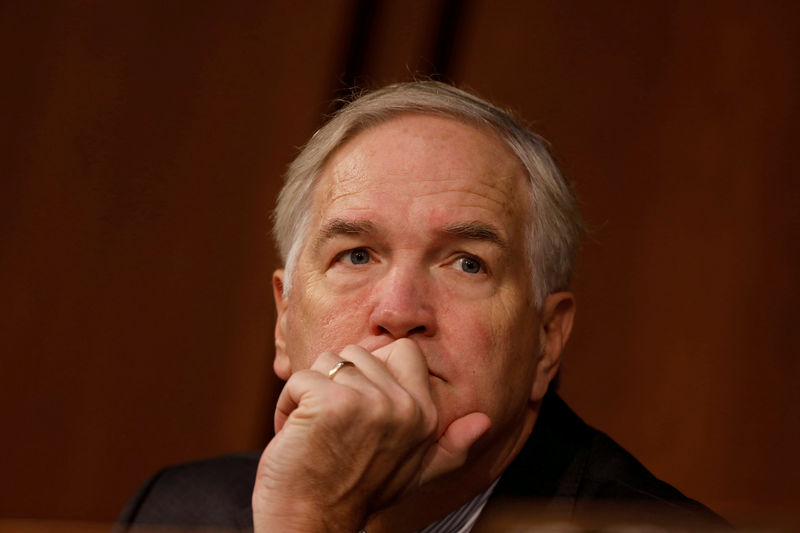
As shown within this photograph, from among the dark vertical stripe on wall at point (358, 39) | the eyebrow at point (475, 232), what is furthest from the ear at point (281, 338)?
the dark vertical stripe on wall at point (358, 39)

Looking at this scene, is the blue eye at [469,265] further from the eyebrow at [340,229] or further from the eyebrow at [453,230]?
the eyebrow at [340,229]

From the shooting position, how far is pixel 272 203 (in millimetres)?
2859

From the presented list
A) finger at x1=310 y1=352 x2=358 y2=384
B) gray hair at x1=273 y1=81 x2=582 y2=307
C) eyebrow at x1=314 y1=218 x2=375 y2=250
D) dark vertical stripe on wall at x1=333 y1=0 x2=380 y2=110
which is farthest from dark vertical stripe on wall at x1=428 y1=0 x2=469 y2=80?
finger at x1=310 y1=352 x2=358 y2=384

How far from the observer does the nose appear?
159 centimetres

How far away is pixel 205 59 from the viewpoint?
Answer: 9.48 ft

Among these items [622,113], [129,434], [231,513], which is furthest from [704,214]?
[129,434]

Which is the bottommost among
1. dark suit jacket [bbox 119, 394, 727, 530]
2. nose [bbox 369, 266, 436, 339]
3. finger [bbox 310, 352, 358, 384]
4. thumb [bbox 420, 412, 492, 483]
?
dark suit jacket [bbox 119, 394, 727, 530]

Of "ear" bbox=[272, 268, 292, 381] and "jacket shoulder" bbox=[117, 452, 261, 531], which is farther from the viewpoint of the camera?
"jacket shoulder" bbox=[117, 452, 261, 531]

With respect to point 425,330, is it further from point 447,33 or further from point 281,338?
point 447,33

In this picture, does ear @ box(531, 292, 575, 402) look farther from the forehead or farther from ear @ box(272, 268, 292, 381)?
ear @ box(272, 268, 292, 381)

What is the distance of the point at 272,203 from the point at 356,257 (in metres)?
1.15

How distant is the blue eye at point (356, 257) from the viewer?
1753 mm

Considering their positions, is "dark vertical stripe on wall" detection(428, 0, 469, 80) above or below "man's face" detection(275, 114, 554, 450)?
above

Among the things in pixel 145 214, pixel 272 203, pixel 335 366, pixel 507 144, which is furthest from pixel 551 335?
pixel 145 214
